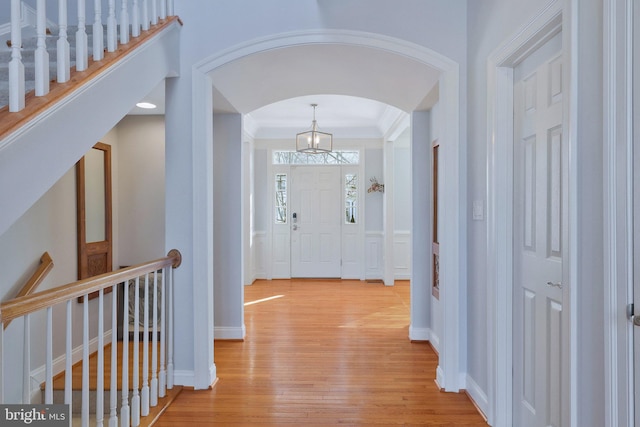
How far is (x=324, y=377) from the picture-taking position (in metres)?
2.86

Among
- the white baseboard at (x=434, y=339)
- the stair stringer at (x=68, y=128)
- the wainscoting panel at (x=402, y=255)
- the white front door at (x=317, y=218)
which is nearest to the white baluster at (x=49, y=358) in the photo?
the stair stringer at (x=68, y=128)

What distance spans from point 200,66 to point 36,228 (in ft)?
5.66

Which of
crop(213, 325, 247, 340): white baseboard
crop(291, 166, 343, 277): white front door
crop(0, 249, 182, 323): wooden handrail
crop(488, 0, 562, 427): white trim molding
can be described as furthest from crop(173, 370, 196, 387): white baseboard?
crop(291, 166, 343, 277): white front door

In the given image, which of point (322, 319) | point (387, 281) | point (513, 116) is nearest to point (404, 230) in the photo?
point (387, 281)

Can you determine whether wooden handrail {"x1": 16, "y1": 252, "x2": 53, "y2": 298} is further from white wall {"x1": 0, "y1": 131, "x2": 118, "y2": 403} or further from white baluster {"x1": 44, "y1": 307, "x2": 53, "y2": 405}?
white baluster {"x1": 44, "y1": 307, "x2": 53, "y2": 405}

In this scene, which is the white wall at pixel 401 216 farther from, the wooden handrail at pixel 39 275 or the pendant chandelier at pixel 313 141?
the wooden handrail at pixel 39 275

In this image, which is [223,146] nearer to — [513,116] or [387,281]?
[513,116]

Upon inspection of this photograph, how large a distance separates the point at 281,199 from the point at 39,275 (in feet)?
13.9

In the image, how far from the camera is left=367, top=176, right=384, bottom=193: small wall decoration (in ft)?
21.7

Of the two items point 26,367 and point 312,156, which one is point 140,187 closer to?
point 26,367

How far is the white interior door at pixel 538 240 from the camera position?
5.80 feet

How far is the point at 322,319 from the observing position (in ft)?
14.3

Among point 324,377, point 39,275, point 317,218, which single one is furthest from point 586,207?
point 317,218

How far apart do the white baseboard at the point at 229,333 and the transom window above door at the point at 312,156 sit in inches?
142
